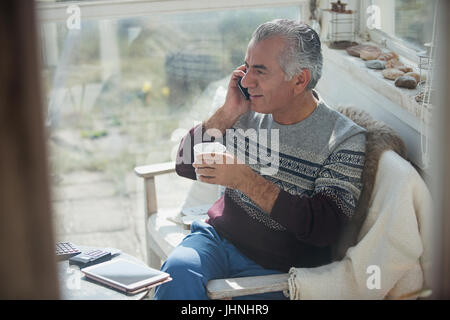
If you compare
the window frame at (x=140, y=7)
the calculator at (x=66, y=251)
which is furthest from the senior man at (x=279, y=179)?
the window frame at (x=140, y=7)

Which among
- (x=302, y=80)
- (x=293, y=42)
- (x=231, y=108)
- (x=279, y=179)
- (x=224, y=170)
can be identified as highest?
(x=293, y=42)

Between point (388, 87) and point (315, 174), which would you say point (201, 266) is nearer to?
point (315, 174)

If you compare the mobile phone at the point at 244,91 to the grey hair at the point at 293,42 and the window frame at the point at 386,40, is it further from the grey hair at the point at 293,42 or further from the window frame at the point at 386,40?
the window frame at the point at 386,40

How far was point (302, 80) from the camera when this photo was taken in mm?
1991

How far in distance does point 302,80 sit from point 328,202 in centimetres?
46

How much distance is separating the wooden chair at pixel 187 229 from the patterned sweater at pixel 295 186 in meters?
0.06

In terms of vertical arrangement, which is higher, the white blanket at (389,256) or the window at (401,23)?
Result: the window at (401,23)

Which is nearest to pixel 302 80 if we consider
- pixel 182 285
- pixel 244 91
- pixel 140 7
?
pixel 244 91

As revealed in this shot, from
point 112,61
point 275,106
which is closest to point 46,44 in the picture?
point 112,61

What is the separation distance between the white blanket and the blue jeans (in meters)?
0.17

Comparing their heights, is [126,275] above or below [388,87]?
below

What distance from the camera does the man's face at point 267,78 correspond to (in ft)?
6.43

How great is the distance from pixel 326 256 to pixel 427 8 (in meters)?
1.06
